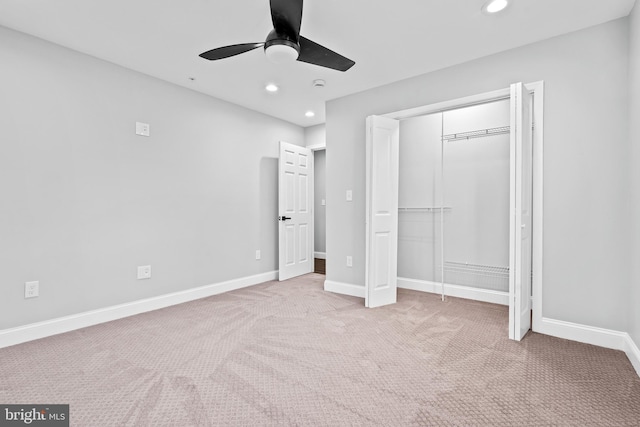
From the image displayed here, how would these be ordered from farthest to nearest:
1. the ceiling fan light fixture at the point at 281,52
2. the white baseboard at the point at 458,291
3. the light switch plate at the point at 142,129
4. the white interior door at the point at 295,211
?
the white interior door at the point at 295,211 → the white baseboard at the point at 458,291 → the light switch plate at the point at 142,129 → the ceiling fan light fixture at the point at 281,52

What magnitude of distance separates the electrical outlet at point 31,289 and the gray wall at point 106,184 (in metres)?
0.04

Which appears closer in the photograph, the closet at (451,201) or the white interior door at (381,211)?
the closet at (451,201)

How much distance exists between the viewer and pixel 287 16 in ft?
5.69

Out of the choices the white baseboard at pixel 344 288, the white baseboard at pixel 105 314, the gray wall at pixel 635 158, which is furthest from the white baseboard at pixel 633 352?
the white baseboard at pixel 105 314

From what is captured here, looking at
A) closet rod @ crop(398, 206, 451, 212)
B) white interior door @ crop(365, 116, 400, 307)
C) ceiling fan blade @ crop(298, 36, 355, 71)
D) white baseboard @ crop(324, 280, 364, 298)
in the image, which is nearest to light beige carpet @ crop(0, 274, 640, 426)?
white interior door @ crop(365, 116, 400, 307)

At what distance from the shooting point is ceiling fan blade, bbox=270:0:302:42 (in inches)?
64.4

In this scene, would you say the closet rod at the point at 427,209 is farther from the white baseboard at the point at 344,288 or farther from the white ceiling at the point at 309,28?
the white ceiling at the point at 309,28

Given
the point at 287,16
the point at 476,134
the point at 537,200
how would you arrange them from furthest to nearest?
the point at 476,134
the point at 537,200
the point at 287,16

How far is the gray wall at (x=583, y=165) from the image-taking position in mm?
2482

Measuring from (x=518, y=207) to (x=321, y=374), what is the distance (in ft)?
6.71

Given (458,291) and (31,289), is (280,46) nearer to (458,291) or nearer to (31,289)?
(31,289)

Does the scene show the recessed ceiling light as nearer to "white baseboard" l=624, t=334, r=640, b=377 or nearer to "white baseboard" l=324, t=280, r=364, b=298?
"white baseboard" l=624, t=334, r=640, b=377

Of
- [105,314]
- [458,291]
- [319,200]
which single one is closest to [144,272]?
[105,314]

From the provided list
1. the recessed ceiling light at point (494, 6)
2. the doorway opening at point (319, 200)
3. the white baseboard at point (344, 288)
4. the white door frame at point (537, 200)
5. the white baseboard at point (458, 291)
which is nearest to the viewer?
the recessed ceiling light at point (494, 6)
